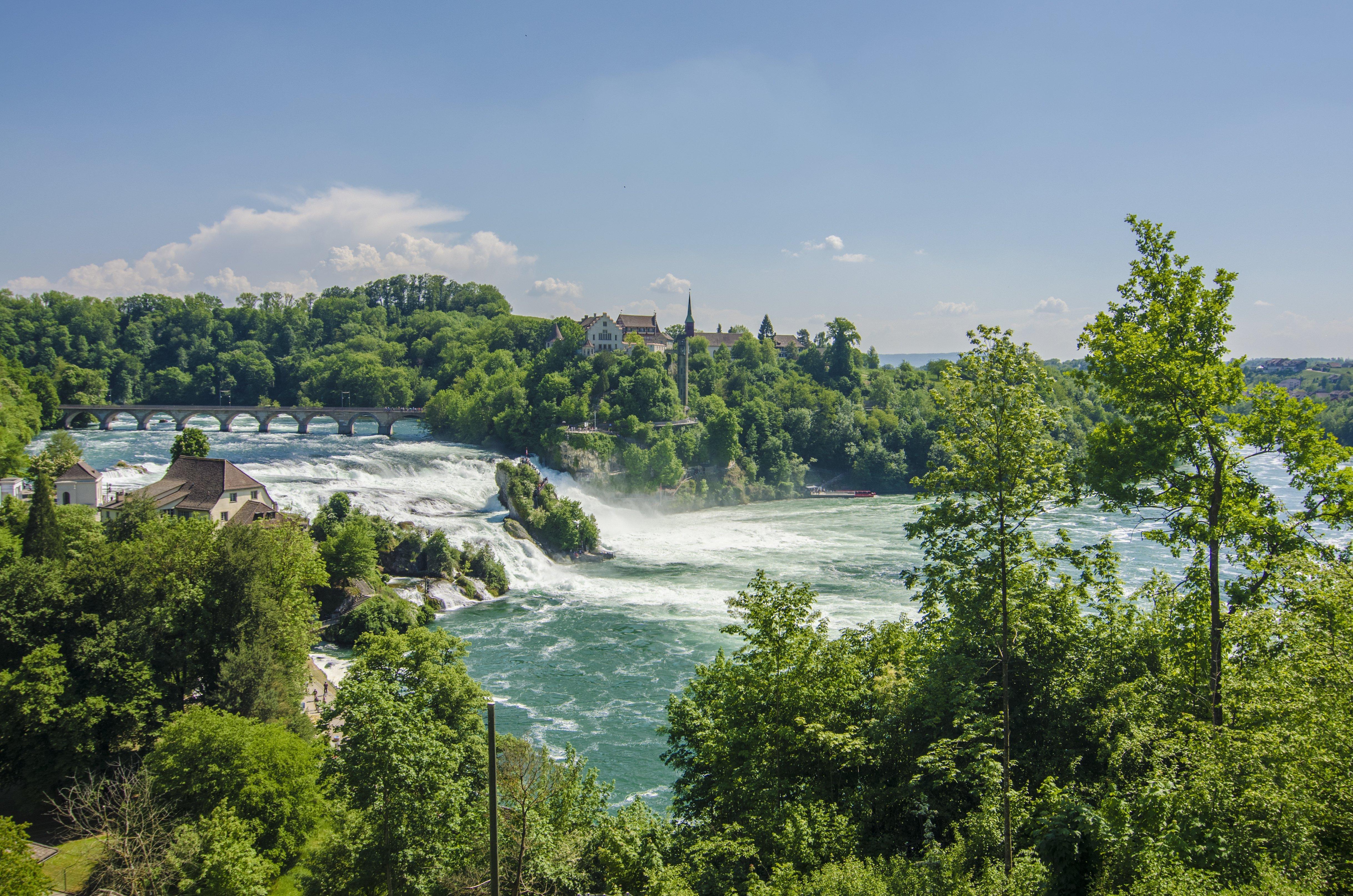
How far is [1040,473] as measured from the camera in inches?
338

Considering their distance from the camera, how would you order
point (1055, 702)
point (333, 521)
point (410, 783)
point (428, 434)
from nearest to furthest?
point (1055, 702)
point (410, 783)
point (333, 521)
point (428, 434)

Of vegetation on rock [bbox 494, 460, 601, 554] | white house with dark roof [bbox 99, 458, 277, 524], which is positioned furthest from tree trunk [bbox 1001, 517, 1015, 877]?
vegetation on rock [bbox 494, 460, 601, 554]

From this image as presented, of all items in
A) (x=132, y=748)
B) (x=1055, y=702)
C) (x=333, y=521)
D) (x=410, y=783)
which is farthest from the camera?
(x=333, y=521)

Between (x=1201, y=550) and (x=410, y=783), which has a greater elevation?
(x=1201, y=550)

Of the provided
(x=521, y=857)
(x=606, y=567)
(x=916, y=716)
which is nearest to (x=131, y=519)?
(x=521, y=857)

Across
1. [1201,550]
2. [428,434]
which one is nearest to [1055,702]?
[1201,550]

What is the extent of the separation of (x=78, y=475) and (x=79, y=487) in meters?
0.51

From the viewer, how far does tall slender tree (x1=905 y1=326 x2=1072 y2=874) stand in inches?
332

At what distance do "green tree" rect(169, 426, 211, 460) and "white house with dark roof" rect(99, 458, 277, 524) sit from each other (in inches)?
253

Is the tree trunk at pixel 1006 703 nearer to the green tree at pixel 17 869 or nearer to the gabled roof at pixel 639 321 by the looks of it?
the green tree at pixel 17 869

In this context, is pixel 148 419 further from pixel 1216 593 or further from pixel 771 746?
pixel 1216 593

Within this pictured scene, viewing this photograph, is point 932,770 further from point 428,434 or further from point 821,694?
point 428,434

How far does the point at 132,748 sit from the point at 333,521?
19.2 metres

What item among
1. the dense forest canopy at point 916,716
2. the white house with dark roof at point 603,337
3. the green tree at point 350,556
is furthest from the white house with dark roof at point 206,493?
the white house with dark roof at point 603,337
